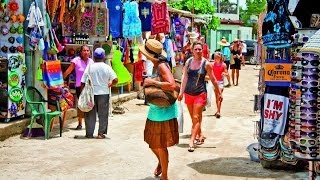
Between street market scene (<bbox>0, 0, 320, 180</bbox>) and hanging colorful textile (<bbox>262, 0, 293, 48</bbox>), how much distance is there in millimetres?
14

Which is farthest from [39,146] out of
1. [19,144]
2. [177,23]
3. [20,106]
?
[177,23]

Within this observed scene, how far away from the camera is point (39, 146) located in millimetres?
9289

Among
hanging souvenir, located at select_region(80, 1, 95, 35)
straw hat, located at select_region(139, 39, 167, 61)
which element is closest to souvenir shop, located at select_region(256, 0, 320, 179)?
straw hat, located at select_region(139, 39, 167, 61)

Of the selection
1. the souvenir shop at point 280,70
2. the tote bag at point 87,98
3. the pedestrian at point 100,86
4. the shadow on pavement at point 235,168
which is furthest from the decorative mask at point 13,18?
the souvenir shop at point 280,70

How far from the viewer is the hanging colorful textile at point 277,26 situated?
22.9 feet

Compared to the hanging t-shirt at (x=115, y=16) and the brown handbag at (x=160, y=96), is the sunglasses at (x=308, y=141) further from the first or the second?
the hanging t-shirt at (x=115, y=16)

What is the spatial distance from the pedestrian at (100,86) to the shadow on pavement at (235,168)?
2.68 meters

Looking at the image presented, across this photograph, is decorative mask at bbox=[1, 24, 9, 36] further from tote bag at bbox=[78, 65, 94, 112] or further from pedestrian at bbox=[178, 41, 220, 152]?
pedestrian at bbox=[178, 41, 220, 152]

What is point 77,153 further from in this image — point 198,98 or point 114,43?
point 114,43

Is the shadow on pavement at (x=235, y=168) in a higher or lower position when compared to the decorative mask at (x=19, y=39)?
lower

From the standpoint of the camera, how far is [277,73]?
7.02 meters

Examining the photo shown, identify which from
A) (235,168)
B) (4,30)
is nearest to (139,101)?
(4,30)

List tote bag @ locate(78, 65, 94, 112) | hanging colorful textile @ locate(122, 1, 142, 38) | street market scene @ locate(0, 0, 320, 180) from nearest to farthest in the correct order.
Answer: street market scene @ locate(0, 0, 320, 180), tote bag @ locate(78, 65, 94, 112), hanging colorful textile @ locate(122, 1, 142, 38)

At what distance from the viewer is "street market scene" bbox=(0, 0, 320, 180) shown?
6602 mm
